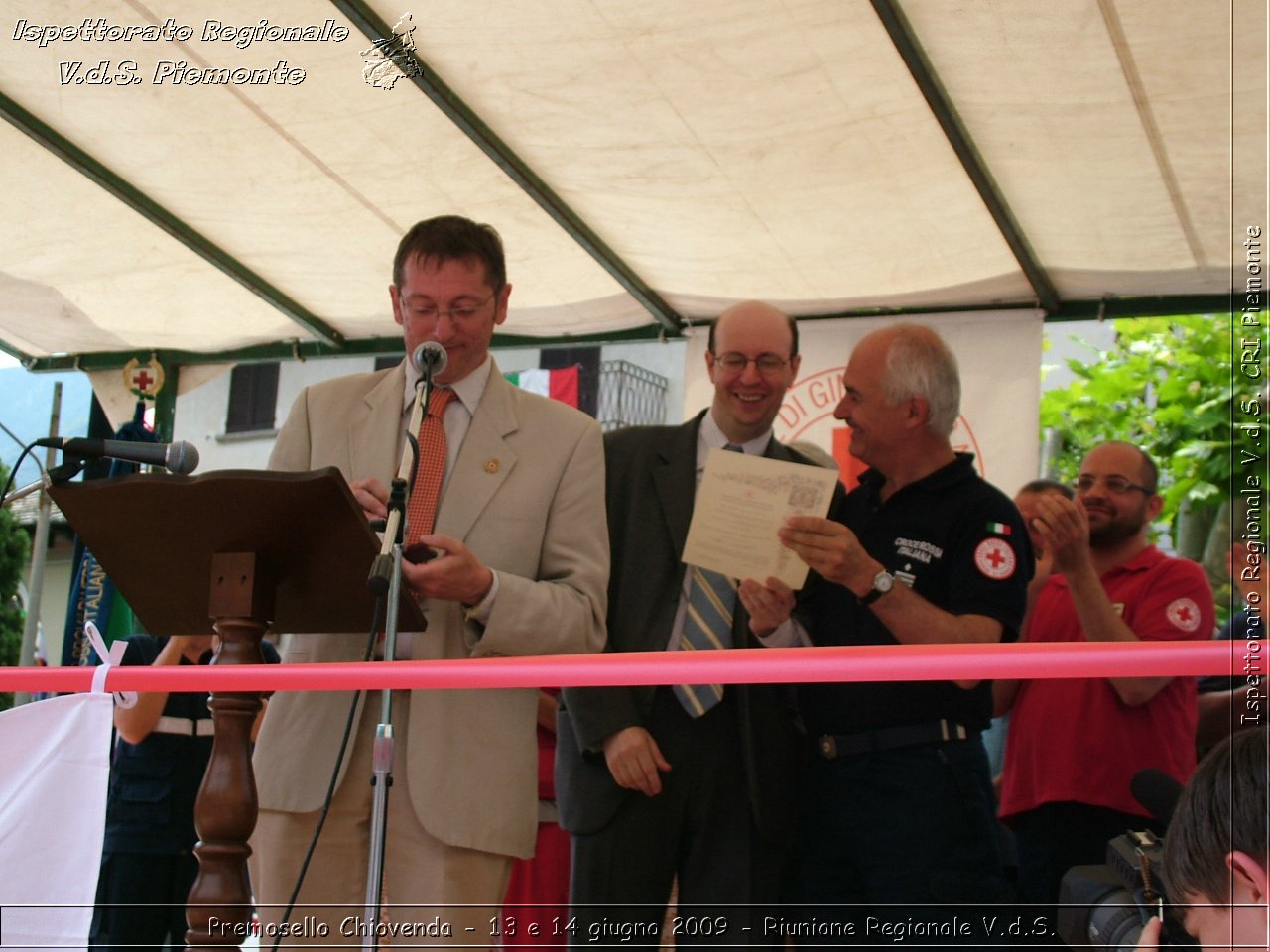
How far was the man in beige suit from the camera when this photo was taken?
2463 millimetres

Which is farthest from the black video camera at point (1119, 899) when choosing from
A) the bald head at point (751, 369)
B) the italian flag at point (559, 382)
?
the italian flag at point (559, 382)

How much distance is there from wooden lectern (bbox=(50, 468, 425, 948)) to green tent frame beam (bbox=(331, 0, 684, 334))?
2.17 meters

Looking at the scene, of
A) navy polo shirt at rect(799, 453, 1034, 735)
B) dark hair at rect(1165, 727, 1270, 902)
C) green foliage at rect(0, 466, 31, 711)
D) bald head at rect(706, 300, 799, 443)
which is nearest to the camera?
dark hair at rect(1165, 727, 1270, 902)

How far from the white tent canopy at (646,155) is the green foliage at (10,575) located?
3890 mm

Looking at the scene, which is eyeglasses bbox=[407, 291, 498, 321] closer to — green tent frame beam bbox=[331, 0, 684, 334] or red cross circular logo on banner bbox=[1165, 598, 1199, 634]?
green tent frame beam bbox=[331, 0, 684, 334]

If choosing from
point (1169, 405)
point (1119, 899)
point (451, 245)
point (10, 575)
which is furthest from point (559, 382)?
point (10, 575)

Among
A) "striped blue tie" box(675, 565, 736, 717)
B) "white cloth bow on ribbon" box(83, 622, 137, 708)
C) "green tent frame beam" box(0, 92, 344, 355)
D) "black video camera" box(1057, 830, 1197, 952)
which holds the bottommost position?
"black video camera" box(1057, 830, 1197, 952)

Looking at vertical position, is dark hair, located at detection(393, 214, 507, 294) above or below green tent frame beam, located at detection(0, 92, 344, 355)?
below

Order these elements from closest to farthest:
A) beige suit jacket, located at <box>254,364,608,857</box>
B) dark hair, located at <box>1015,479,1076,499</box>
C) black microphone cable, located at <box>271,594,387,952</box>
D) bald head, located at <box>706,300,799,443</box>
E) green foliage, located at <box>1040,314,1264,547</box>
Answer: black microphone cable, located at <box>271,594,387,952</box> < beige suit jacket, located at <box>254,364,608,857</box> < bald head, located at <box>706,300,799,443</box> < dark hair, located at <box>1015,479,1076,499</box> < green foliage, located at <box>1040,314,1264,547</box>

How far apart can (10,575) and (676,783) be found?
294 inches

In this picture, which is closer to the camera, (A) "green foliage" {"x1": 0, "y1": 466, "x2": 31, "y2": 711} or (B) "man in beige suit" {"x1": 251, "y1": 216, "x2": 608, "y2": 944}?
(B) "man in beige suit" {"x1": 251, "y1": 216, "x2": 608, "y2": 944}

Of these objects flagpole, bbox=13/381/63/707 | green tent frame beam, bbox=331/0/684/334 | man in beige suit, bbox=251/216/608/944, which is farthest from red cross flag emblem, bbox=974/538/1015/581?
flagpole, bbox=13/381/63/707

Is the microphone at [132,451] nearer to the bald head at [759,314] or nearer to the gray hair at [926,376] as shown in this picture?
the bald head at [759,314]

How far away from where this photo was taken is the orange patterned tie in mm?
2697
